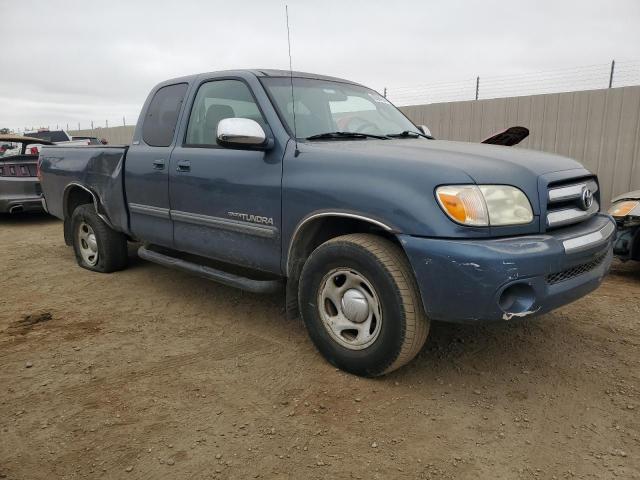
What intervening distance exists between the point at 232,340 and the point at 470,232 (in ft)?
6.20

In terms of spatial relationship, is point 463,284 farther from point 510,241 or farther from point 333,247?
point 333,247

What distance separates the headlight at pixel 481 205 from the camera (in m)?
2.51

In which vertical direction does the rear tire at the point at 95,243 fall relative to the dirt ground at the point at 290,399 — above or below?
above

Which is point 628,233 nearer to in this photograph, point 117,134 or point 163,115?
point 163,115

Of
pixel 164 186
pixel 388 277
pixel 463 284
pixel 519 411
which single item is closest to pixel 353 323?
pixel 388 277

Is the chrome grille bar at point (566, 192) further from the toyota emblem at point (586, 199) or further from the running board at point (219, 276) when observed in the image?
the running board at point (219, 276)

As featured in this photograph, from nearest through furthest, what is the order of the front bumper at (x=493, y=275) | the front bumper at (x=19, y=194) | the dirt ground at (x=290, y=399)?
the dirt ground at (x=290, y=399)
the front bumper at (x=493, y=275)
the front bumper at (x=19, y=194)

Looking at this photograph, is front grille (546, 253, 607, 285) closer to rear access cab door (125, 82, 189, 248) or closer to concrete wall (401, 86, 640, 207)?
rear access cab door (125, 82, 189, 248)

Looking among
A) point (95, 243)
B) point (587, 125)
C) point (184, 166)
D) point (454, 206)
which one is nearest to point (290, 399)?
point (454, 206)

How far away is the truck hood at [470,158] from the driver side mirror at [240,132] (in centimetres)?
37

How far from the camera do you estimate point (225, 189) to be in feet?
11.7

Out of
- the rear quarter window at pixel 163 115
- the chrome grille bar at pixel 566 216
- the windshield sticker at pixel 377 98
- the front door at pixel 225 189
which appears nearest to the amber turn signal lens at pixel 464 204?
the chrome grille bar at pixel 566 216

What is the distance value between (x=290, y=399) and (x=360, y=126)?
6.66 feet

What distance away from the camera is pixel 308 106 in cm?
363
